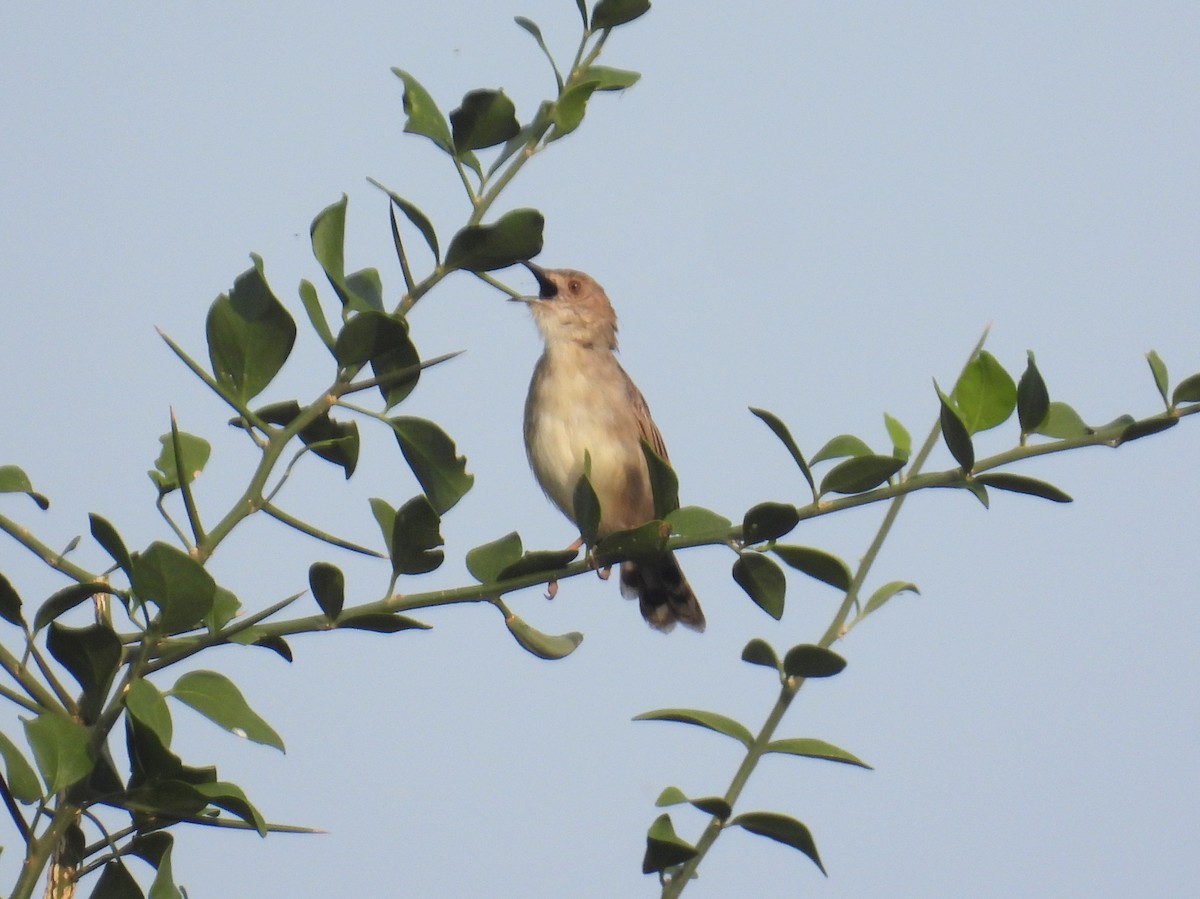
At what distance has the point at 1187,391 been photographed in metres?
1.90

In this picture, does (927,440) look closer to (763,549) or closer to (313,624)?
(763,549)

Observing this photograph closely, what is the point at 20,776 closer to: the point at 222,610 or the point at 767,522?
the point at 222,610

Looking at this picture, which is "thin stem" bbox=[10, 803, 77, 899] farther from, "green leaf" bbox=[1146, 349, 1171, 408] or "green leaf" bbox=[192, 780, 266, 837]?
"green leaf" bbox=[1146, 349, 1171, 408]

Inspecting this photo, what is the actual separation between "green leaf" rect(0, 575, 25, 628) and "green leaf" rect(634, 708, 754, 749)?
2.81 ft

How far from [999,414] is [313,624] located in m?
1.03

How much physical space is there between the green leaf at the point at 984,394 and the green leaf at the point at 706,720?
57 centimetres

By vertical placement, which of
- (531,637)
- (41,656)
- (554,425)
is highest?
(554,425)

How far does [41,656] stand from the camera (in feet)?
6.03

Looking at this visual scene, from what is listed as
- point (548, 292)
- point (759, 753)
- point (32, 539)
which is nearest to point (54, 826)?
point (32, 539)

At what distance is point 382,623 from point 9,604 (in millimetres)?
508

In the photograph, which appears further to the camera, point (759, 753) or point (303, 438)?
point (303, 438)

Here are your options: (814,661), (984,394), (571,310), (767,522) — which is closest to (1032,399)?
A: (984,394)

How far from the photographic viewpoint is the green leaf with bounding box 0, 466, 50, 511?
218cm

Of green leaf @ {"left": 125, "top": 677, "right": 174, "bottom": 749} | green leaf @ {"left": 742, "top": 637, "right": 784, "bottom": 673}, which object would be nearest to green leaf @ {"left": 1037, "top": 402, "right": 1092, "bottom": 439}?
green leaf @ {"left": 742, "top": 637, "right": 784, "bottom": 673}
